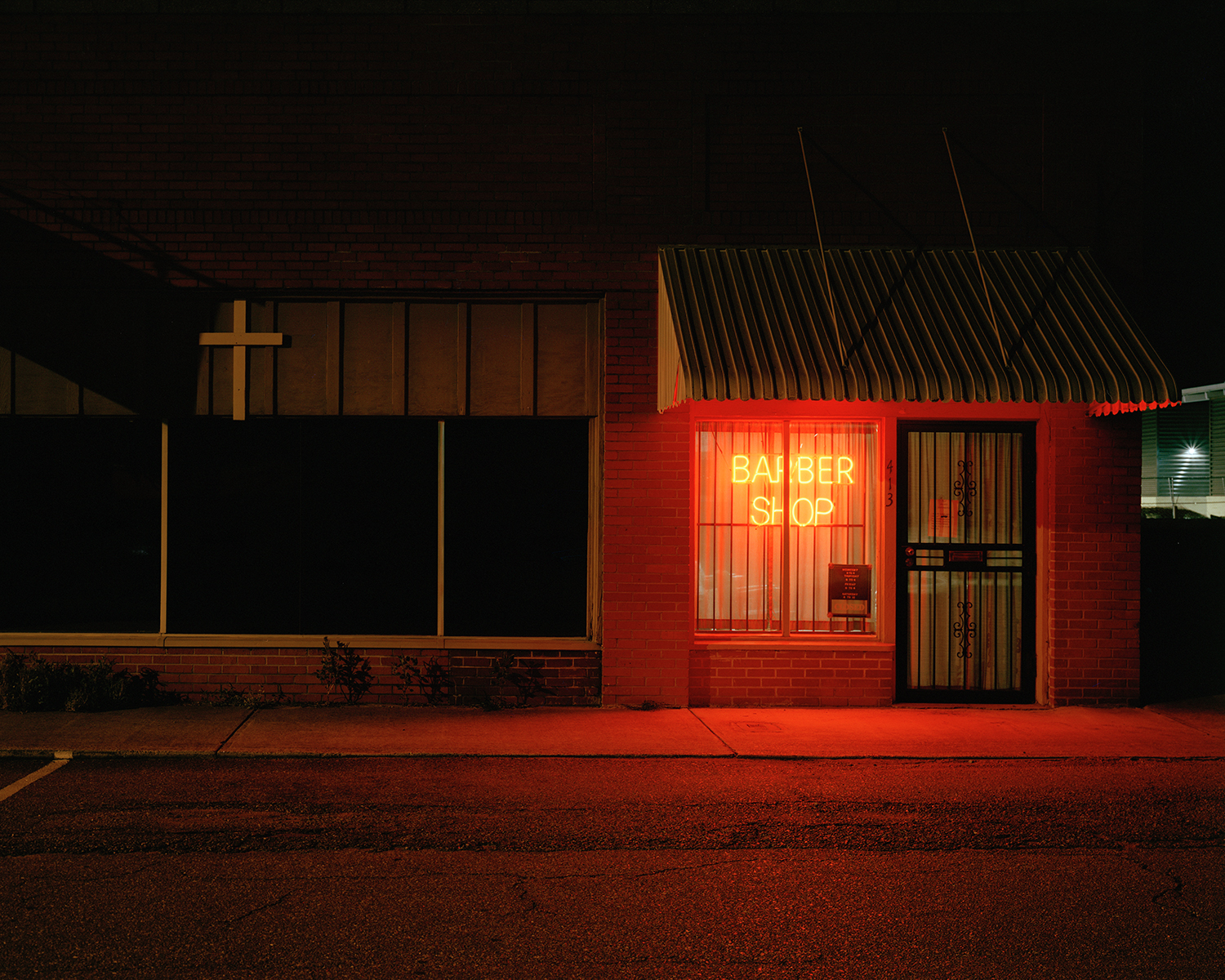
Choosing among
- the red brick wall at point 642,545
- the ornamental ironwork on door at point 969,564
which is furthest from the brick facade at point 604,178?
the ornamental ironwork on door at point 969,564

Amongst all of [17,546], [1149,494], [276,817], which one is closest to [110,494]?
A: [17,546]

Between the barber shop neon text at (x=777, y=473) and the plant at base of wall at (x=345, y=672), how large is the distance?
392 cm

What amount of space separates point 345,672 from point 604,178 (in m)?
5.19

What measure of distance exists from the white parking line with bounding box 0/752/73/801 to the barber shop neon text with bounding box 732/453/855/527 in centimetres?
598

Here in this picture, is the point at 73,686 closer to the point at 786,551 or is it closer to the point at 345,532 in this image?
the point at 345,532

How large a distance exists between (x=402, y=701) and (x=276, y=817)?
3176 mm

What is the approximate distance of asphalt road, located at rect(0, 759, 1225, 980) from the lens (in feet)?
12.9

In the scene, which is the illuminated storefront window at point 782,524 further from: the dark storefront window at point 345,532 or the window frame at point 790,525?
the dark storefront window at point 345,532

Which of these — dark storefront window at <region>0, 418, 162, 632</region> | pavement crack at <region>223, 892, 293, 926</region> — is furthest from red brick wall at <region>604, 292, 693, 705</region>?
pavement crack at <region>223, 892, 293, 926</region>

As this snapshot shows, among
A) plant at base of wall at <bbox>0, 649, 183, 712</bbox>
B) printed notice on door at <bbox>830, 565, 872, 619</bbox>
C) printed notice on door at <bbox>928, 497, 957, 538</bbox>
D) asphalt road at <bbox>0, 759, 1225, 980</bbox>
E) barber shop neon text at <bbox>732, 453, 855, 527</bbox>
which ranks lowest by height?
asphalt road at <bbox>0, 759, 1225, 980</bbox>

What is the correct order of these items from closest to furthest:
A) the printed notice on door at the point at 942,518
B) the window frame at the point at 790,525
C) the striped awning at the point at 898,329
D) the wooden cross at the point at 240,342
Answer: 1. the striped awning at the point at 898,329
2. the wooden cross at the point at 240,342
3. the window frame at the point at 790,525
4. the printed notice on door at the point at 942,518

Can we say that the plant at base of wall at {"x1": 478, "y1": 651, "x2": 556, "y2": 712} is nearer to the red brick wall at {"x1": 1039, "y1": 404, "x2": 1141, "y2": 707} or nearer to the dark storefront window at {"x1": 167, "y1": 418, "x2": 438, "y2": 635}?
the dark storefront window at {"x1": 167, "y1": 418, "x2": 438, "y2": 635}

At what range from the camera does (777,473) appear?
9.13 metres

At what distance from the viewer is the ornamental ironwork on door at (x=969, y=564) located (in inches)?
358
